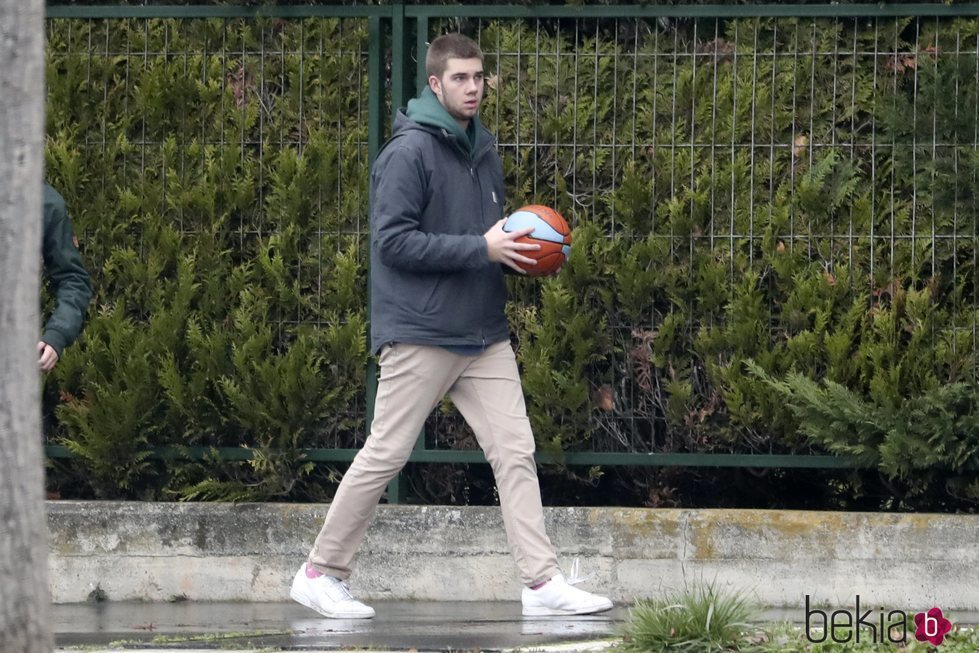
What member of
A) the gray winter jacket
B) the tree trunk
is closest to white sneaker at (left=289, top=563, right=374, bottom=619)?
the gray winter jacket

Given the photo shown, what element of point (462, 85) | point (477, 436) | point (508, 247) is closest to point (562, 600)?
point (477, 436)

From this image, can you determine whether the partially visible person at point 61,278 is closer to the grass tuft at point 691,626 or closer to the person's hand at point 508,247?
the person's hand at point 508,247

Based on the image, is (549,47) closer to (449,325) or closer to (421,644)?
(449,325)

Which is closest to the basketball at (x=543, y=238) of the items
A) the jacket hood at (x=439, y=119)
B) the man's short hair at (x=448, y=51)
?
the jacket hood at (x=439, y=119)

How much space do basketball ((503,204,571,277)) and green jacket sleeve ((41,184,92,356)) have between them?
5.24 feet

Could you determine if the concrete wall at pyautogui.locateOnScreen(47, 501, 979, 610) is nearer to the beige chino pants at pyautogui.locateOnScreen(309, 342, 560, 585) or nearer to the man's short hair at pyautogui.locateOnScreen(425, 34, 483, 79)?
the beige chino pants at pyautogui.locateOnScreen(309, 342, 560, 585)

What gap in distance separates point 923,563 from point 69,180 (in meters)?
4.01

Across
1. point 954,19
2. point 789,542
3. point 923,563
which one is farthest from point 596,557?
point 954,19

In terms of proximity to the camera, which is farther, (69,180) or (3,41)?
(69,180)

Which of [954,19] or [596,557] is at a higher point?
[954,19]

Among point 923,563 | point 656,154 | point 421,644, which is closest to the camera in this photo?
point 421,644

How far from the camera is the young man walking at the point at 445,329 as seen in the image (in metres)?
6.61

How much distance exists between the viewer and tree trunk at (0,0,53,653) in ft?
14.0

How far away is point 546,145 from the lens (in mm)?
7875
